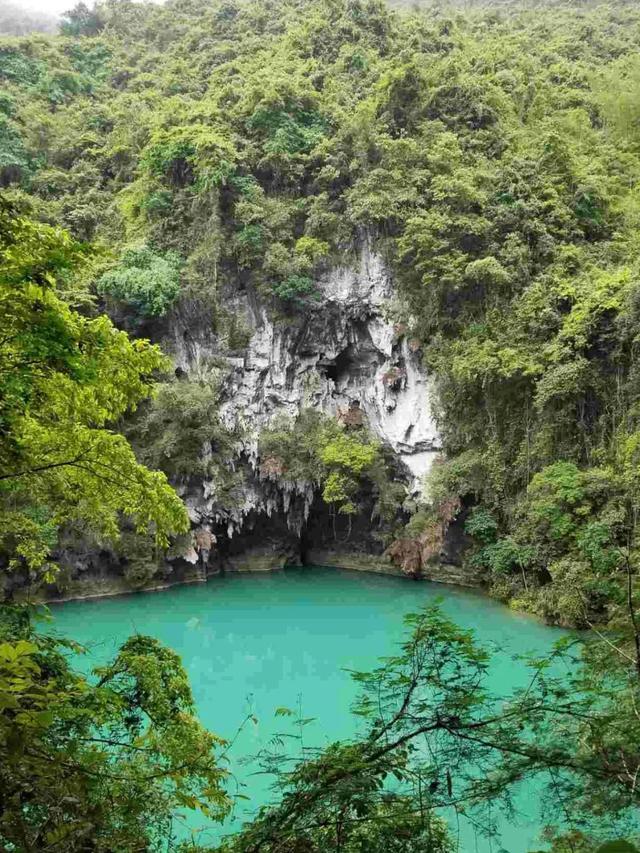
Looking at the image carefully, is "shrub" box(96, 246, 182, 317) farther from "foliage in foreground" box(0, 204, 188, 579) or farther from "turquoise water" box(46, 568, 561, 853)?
"foliage in foreground" box(0, 204, 188, 579)

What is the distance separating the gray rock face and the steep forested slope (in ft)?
1.40

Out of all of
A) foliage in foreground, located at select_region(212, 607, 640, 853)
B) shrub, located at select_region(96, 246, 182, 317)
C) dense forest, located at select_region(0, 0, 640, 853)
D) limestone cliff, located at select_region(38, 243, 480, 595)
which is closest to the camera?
foliage in foreground, located at select_region(212, 607, 640, 853)

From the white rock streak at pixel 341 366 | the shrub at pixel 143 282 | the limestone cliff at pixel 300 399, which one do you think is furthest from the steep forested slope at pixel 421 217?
the white rock streak at pixel 341 366

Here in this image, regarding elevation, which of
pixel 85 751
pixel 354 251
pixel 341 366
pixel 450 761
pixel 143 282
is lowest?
pixel 85 751

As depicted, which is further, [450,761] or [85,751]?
[85,751]

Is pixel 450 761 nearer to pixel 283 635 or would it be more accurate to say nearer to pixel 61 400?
pixel 61 400

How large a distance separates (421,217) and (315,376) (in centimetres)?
467

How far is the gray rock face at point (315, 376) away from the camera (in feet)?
49.0

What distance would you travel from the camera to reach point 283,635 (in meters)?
11.2

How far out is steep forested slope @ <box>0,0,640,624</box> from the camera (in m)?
11.3

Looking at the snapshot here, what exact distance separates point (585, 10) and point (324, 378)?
70.8ft

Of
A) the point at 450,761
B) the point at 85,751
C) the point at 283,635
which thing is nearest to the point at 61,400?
the point at 85,751

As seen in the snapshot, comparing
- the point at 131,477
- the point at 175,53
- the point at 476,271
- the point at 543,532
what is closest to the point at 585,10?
the point at 175,53

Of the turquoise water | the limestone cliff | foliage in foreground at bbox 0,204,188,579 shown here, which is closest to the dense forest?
foliage in foreground at bbox 0,204,188,579
